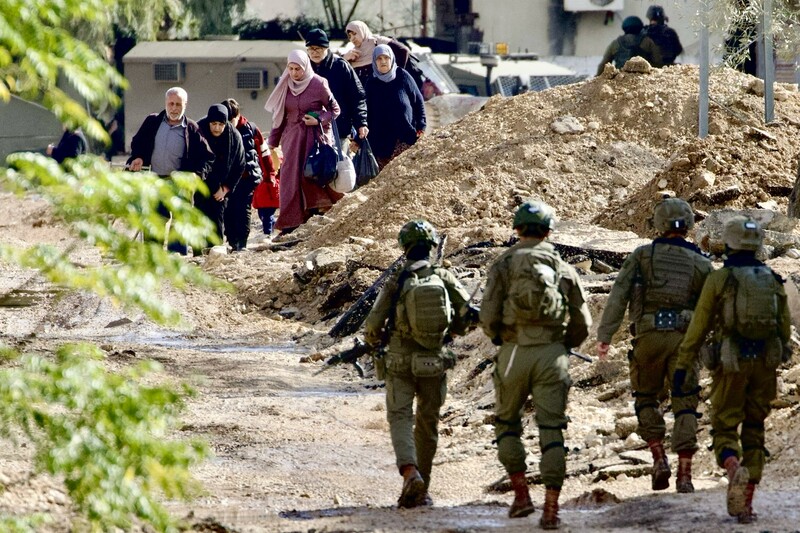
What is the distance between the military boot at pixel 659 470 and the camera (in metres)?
7.29

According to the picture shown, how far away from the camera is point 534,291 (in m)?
6.66

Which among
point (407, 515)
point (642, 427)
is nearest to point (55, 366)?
point (407, 515)

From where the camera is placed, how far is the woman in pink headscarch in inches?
613

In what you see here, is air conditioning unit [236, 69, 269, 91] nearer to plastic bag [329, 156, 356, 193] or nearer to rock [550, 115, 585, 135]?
rock [550, 115, 585, 135]

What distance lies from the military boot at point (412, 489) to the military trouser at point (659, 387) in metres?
1.15

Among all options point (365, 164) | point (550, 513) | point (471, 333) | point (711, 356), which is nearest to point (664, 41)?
point (365, 164)

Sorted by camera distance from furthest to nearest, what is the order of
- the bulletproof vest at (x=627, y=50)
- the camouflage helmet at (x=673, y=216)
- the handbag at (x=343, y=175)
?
the bulletproof vest at (x=627, y=50) < the handbag at (x=343, y=175) < the camouflage helmet at (x=673, y=216)

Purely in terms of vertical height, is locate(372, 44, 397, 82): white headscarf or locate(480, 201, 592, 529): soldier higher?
locate(372, 44, 397, 82): white headscarf

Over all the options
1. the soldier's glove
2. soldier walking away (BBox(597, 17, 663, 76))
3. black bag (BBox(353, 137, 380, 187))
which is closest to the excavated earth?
black bag (BBox(353, 137, 380, 187))

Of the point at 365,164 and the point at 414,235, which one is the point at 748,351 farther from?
the point at 365,164

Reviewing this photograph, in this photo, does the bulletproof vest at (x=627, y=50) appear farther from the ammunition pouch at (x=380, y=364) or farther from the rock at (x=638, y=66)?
the ammunition pouch at (x=380, y=364)

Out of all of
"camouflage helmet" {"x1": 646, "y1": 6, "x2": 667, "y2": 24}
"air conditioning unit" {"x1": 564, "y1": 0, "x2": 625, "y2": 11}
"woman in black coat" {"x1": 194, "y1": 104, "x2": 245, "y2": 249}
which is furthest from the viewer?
"air conditioning unit" {"x1": 564, "y1": 0, "x2": 625, "y2": 11}

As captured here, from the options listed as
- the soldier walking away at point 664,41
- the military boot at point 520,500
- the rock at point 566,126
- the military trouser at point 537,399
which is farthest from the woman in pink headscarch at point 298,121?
the military boot at point 520,500

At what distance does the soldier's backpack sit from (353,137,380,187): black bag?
1007 centimetres
